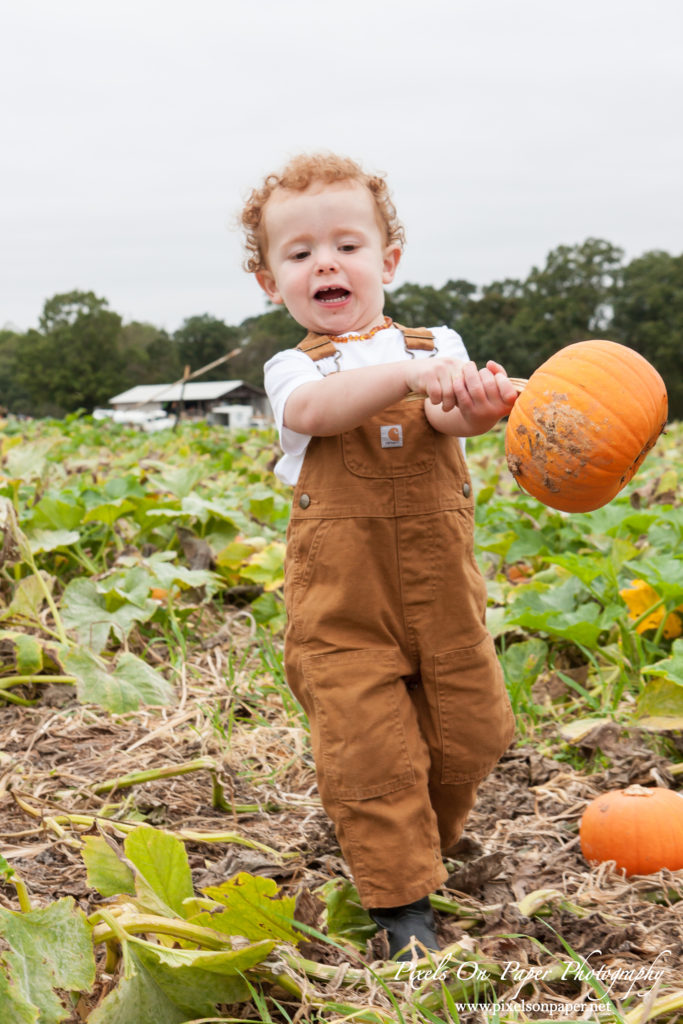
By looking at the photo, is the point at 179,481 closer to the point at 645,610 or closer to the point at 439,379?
the point at 645,610

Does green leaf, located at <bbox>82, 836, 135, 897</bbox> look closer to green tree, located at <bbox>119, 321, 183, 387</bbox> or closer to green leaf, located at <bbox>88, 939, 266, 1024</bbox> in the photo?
green leaf, located at <bbox>88, 939, 266, 1024</bbox>

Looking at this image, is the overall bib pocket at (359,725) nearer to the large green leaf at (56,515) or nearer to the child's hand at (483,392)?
the child's hand at (483,392)

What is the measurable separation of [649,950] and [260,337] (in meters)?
43.2

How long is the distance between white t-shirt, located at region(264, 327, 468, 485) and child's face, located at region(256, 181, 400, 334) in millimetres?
54

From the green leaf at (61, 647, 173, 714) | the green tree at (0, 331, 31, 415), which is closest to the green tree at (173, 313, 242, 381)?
the green tree at (0, 331, 31, 415)

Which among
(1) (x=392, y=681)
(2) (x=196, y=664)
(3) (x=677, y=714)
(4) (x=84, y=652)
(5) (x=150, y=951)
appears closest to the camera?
(5) (x=150, y=951)

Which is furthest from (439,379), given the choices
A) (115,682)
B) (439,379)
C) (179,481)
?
(179,481)

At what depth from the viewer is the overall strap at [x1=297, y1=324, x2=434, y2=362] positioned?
1.89 meters

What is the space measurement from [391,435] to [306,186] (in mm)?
521

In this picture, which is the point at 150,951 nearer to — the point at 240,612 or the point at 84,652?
the point at 84,652

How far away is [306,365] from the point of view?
72.8 inches

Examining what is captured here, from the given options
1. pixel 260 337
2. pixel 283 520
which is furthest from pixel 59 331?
pixel 283 520

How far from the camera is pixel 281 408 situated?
5.97 ft

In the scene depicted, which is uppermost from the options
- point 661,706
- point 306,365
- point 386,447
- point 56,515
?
point 306,365
